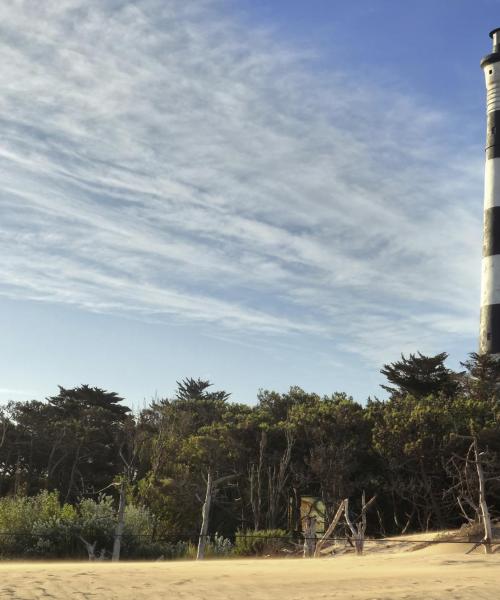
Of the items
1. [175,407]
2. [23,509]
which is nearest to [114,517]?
[23,509]

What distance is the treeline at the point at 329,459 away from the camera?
2898cm

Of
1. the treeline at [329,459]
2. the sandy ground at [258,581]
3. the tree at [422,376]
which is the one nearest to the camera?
the sandy ground at [258,581]

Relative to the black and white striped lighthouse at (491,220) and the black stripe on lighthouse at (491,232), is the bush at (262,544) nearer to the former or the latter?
the black and white striped lighthouse at (491,220)

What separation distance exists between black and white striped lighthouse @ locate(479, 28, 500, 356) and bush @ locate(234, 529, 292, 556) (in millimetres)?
17376

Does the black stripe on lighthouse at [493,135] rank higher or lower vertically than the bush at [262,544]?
higher

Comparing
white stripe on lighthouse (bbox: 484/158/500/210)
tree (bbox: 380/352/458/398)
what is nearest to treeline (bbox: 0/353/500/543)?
tree (bbox: 380/352/458/398)

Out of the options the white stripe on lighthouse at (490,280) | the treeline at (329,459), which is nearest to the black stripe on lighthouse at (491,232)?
the white stripe on lighthouse at (490,280)

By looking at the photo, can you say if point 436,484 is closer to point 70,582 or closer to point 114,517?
point 114,517

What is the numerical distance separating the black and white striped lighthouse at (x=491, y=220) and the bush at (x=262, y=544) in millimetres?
17376

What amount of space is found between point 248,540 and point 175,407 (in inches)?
830

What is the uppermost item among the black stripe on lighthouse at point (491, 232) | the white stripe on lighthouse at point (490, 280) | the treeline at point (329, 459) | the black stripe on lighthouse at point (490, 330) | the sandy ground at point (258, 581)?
the black stripe on lighthouse at point (491, 232)

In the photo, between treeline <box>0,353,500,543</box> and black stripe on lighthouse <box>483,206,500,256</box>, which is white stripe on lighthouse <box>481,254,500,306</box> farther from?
treeline <box>0,353,500,543</box>

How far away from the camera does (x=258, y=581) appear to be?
582 inches

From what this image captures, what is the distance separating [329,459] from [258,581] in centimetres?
1621
